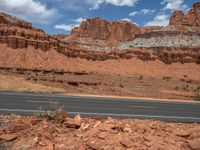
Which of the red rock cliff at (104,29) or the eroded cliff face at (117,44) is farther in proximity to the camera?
the red rock cliff at (104,29)

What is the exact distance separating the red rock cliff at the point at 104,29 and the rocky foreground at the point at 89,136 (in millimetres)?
131167

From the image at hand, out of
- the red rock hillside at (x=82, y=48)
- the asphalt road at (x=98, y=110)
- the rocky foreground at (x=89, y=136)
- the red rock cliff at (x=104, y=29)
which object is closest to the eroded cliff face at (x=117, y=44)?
the red rock hillside at (x=82, y=48)

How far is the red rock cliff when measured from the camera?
455 feet

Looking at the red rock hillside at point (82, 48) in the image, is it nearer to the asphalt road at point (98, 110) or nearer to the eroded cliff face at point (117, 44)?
the eroded cliff face at point (117, 44)

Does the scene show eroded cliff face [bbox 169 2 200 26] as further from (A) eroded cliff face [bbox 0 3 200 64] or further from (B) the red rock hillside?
(A) eroded cliff face [bbox 0 3 200 64]

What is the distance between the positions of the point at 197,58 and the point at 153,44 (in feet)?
51.6

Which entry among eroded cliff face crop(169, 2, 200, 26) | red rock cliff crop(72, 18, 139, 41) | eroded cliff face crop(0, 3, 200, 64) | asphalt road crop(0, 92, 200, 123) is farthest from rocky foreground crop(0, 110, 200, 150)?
red rock cliff crop(72, 18, 139, 41)

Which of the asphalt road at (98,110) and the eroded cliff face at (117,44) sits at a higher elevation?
the eroded cliff face at (117,44)

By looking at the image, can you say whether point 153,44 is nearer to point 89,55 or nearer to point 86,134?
point 89,55

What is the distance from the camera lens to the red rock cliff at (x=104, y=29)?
138625 millimetres

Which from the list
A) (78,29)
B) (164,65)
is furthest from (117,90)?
(78,29)

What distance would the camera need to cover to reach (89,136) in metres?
6.60

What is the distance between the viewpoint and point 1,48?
5891 centimetres

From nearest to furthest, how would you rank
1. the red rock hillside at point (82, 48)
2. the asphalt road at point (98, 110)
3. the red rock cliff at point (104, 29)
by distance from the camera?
the asphalt road at point (98, 110) < the red rock hillside at point (82, 48) < the red rock cliff at point (104, 29)
